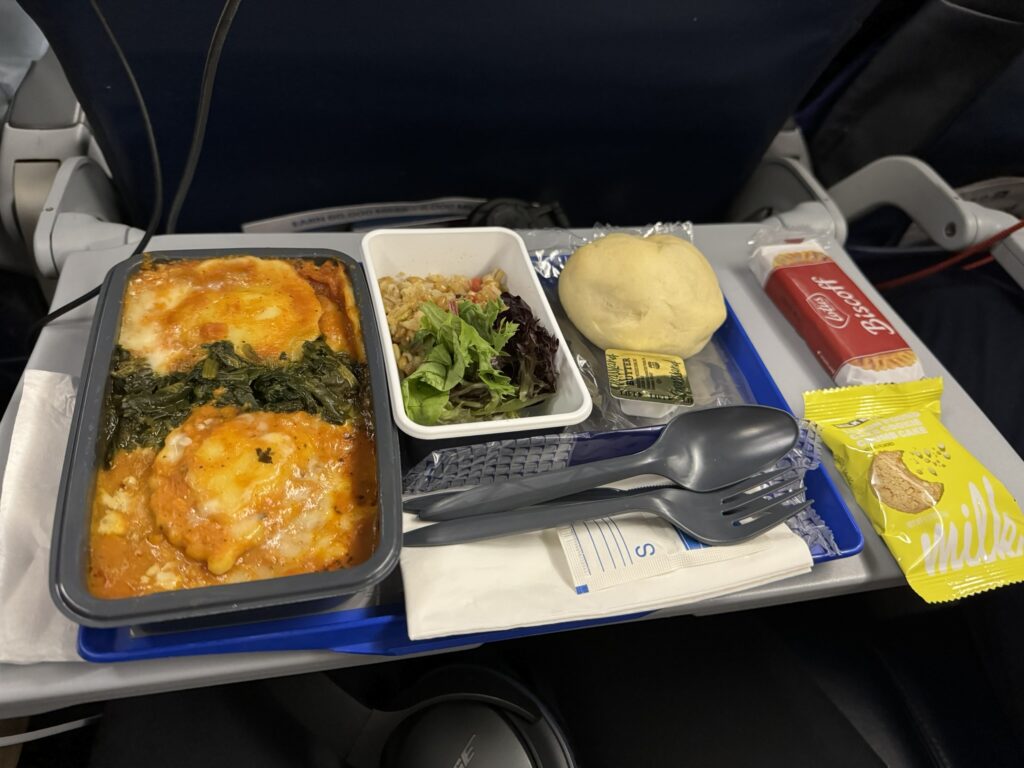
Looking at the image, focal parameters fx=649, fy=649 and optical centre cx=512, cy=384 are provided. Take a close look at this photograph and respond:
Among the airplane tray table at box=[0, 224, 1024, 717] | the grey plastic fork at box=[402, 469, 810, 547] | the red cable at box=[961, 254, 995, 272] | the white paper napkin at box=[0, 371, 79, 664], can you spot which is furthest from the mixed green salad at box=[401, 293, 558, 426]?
the red cable at box=[961, 254, 995, 272]

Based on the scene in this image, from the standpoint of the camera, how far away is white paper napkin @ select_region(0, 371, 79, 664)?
0.55 metres

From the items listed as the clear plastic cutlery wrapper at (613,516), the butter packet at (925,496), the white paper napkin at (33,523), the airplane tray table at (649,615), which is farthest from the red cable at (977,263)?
the white paper napkin at (33,523)

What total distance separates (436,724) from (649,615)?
0.35 meters

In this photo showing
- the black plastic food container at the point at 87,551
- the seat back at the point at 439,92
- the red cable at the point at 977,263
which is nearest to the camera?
the black plastic food container at the point at 87,551

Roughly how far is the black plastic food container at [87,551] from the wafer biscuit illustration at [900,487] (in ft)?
1.82

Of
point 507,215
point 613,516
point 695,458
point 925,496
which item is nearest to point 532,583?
point 613,516

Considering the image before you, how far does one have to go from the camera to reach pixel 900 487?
75 cm

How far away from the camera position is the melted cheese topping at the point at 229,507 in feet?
1.88

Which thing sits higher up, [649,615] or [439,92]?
[439,92]

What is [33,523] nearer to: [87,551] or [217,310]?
[87,551]

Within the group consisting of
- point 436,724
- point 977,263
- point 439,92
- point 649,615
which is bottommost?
point 436,724

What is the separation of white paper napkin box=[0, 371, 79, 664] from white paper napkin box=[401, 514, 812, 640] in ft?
0.99

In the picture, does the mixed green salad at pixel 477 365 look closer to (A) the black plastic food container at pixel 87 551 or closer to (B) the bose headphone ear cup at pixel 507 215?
(A) the black plastic food container at pixel 87 551

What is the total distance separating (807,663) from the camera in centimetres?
95
